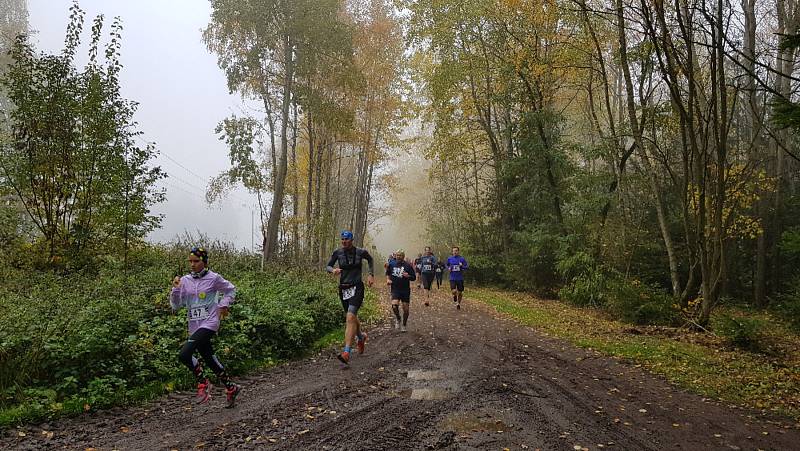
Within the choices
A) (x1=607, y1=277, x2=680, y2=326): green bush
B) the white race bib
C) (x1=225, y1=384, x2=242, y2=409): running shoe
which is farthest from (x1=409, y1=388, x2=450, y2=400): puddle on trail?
(x1=607, y1=277, x2=680, y2=326): green bush

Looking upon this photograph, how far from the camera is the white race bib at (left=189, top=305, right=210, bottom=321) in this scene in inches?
236

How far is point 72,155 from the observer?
12.1m

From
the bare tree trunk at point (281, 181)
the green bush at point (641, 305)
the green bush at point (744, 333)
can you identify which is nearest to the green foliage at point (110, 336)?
the bare tree trunk at point (281, 181)

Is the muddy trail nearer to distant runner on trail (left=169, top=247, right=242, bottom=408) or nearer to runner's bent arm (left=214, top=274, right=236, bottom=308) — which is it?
distant runner on trail (left=169, top=247, right=242, bottom=408)

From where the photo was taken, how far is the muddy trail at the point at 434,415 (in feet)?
16.0

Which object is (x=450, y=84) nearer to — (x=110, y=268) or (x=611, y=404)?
(x=110, y=268)

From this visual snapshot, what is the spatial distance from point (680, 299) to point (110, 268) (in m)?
15.4

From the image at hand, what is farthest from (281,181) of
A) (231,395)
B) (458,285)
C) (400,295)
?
(231,395)

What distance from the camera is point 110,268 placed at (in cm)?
1193

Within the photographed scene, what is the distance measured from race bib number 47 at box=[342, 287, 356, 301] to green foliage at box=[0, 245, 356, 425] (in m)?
1.30

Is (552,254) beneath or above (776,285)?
above

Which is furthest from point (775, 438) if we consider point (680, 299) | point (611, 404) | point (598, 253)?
point (598, 253)

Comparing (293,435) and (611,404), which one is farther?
(611,404)

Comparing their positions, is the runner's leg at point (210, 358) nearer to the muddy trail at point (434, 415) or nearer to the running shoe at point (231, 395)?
the running shoe at point (231, 395)
